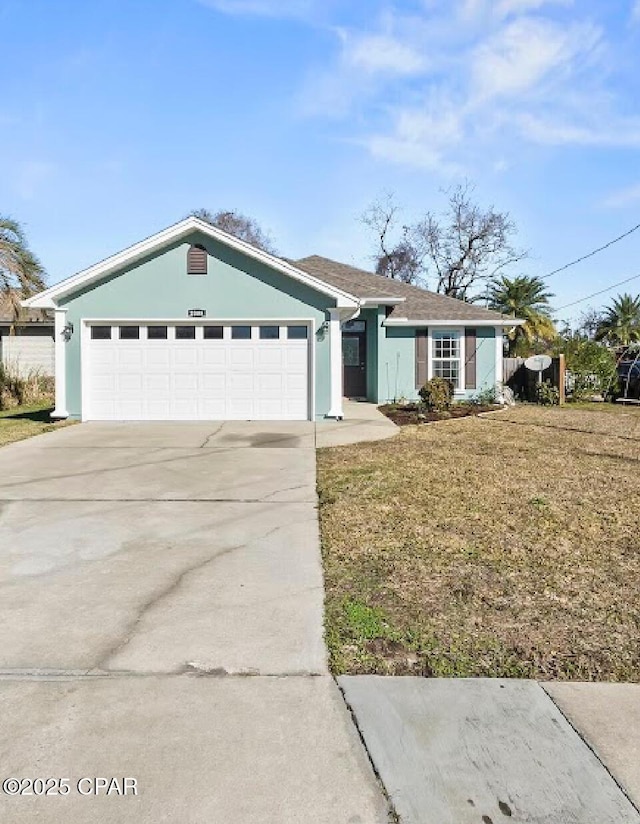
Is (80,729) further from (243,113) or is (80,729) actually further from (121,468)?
(243,113)

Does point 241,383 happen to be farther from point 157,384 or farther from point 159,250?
point 159,250

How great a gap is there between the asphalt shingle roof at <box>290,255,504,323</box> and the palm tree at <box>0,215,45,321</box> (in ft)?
24.0

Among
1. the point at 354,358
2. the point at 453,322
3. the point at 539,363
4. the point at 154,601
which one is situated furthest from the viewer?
the point at 354,358

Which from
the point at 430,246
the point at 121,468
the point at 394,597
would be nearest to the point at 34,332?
the point at 121,468

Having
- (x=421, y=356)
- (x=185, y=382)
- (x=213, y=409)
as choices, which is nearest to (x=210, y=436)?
(x=213, y=409)

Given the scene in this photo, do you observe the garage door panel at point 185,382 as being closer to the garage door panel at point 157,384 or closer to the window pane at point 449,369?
the garage door panel at point 157,384

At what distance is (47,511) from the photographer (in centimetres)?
637

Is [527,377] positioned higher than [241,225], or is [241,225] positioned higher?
[241,225]

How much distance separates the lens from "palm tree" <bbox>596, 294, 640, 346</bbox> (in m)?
45.7

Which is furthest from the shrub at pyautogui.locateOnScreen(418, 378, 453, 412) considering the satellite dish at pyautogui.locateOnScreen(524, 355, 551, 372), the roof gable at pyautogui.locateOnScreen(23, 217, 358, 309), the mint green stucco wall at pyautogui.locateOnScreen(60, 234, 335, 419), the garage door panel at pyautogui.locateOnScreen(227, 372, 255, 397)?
the garage door panel at pyautogui.locateOnScreen(227, 372, 255, 397)

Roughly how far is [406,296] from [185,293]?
8.38 metres

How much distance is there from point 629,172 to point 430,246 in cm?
2743

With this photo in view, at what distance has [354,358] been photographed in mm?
20016

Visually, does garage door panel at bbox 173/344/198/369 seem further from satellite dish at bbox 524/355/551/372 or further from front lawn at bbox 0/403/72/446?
satellite dish at bbox 524/355/551/372
